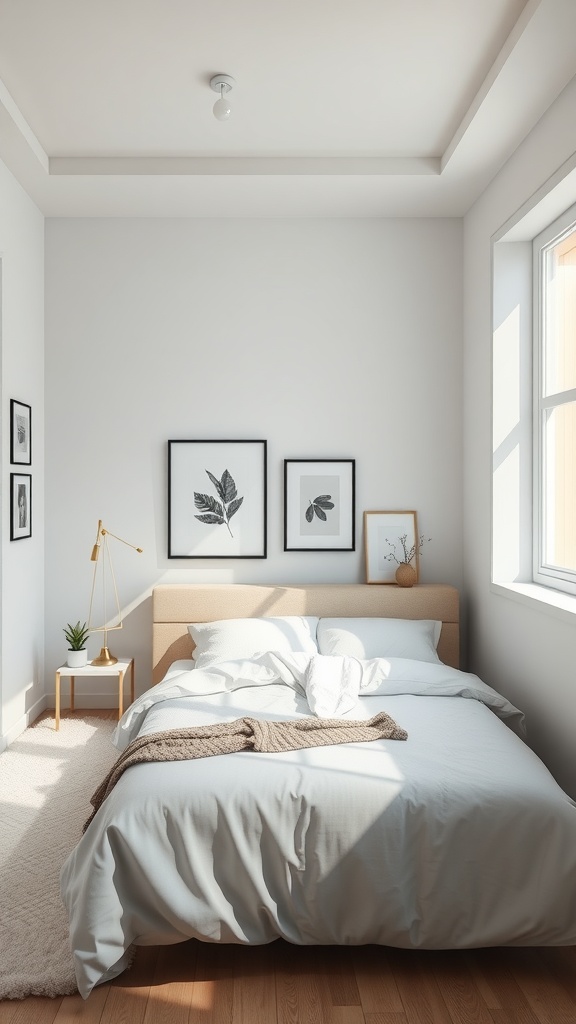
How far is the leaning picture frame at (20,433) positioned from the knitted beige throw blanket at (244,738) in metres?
1.87

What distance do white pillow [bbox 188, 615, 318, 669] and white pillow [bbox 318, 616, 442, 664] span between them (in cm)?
10

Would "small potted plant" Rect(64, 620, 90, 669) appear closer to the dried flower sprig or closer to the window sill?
the dried flower sprig

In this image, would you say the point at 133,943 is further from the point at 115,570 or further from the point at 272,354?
the point at 272,354

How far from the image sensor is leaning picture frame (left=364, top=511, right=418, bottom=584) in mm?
4254

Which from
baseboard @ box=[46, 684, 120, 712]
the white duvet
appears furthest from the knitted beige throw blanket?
baseboard @ box=[46, 684, 120, 712]

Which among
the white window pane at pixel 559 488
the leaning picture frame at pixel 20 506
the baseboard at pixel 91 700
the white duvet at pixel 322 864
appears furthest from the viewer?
the baseboard at pixel 91 700

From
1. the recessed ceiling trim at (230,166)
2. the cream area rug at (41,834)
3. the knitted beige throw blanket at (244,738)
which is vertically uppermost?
the recessed ceiling trim at (230,166)

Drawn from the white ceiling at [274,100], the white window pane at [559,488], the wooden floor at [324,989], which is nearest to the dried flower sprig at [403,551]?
the white window pane at [559,488]

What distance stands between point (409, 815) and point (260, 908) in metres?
0.48

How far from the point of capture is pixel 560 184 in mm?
2896

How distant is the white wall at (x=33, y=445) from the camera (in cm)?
364

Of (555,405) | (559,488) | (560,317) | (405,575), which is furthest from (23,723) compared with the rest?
(560,317)

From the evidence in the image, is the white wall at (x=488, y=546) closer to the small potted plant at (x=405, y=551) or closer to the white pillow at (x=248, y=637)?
the small potted plant at (x=405, y=551)

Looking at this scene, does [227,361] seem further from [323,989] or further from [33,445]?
[323,989]
